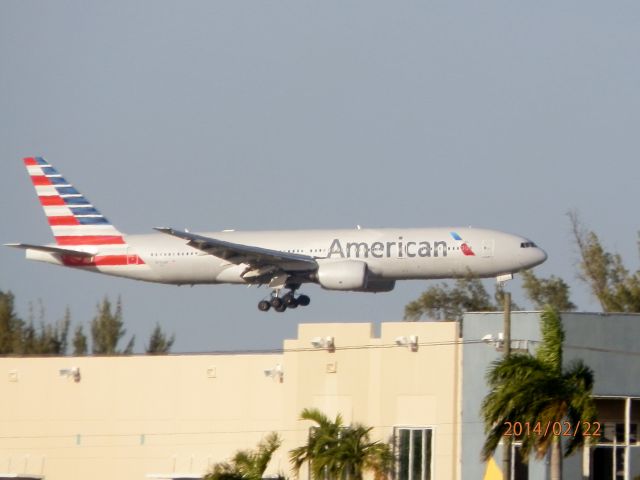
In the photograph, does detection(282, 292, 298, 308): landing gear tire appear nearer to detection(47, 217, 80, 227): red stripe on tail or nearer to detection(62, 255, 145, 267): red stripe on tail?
detection(62, 255, 145, 267): red stripe on tail

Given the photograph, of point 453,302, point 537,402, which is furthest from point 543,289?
point 537,402

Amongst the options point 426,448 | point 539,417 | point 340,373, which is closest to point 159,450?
point 340,373

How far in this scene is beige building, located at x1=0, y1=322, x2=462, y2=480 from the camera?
4022cm

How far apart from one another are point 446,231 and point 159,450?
1602 cm

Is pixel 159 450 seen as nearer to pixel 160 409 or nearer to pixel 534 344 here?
pixel 160 409

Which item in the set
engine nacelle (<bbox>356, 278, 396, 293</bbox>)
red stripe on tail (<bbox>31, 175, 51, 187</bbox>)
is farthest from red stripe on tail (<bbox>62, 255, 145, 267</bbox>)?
engine nacelle (<bbox>356, 278, 396, 293</bbox>)

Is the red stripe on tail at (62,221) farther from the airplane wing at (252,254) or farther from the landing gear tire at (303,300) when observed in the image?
the landing gear tire at (303,300)

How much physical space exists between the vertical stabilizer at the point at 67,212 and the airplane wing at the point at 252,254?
5175mm

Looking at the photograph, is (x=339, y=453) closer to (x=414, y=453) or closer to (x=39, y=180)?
(x=414, y=453)

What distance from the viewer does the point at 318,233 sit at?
59.8 m

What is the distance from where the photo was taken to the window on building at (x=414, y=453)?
39562 mm

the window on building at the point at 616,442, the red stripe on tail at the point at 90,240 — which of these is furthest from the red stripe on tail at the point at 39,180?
the window on building at the point at 616,442

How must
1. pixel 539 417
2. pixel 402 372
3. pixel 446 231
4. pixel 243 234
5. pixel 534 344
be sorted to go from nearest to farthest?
pixel 539 417 → pixel 534 344 → pixel 402 372 → pixel 446 231 → pixel 243 234
